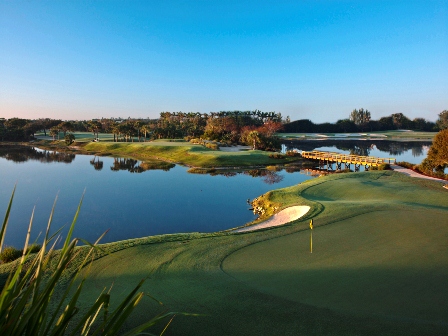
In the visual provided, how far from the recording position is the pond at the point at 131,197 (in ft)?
73.3

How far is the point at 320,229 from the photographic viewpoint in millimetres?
15711

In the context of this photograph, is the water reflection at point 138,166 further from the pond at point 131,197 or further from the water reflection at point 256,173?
the water reflection at point 256,173

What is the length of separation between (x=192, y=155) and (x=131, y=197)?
2802 cm

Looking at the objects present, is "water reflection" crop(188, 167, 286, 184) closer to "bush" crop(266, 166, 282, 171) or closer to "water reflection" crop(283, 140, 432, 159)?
"bush" crop(266, 166, 282, 171)

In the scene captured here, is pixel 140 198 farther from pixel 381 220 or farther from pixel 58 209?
pixel 381 220

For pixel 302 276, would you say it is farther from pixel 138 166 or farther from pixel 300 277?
pixel 138 166

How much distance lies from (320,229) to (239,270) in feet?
20.2

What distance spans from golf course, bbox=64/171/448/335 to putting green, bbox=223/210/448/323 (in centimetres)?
3

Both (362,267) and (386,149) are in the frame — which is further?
(386,149)

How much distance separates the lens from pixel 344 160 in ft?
166

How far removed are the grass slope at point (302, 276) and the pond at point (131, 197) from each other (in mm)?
7640

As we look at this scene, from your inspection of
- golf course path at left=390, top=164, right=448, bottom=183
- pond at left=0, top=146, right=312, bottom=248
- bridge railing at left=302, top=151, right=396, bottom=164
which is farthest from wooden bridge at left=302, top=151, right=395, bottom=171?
pond at left=0, top=146, right=312, bottom=248

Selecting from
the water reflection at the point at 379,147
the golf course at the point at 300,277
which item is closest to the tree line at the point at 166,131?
the water reflection at the point at 379,147

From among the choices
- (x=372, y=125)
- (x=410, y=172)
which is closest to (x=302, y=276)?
(x=410, y=172)
